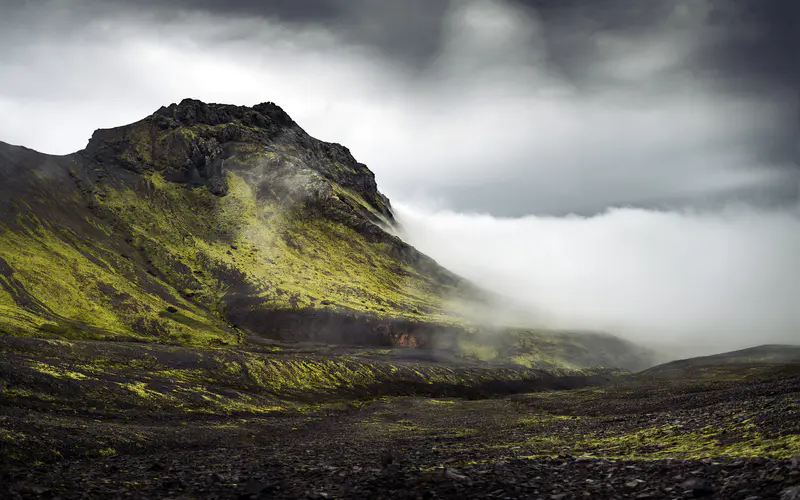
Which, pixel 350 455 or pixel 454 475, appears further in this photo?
pixel 350 455

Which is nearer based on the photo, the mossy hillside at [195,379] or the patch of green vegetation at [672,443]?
the patch of green vegetation at [672,443]

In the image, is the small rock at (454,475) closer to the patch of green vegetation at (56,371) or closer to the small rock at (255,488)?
the small rock at (255,488)

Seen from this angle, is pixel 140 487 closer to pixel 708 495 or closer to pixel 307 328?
pixel 708 495

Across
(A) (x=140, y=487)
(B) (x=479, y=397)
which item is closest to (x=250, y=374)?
(B) (x=479, y=397)

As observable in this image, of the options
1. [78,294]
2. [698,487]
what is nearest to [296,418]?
[698,487]

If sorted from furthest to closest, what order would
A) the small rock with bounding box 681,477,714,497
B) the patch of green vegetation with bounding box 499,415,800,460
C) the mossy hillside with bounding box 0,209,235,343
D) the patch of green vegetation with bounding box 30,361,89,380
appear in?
the mossy hillside with bounding box 0,209,235,343
the patch of green vegetation with bounding box 30,361,89,380
the patch of green vegetation with bounding box 499,415,800,460
the small rock with bounding box 681,477,714,497

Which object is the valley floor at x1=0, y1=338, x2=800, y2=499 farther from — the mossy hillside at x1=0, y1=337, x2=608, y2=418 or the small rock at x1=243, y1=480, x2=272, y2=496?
the mossy hillside at x1=0, y1=337, x2=608, y2=418

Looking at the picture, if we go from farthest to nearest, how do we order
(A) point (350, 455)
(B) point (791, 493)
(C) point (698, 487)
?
1. (A) point (350, 455)
2. (C) point (698, 487)
3. (B) point (791, 493)

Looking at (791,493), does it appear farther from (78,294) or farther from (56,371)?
(78,294)

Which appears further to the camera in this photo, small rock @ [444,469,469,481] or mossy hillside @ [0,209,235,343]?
mossy hillside @ [0,209,235,343]

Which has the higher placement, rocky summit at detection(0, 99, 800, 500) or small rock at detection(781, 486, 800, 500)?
small rock at detection(781, 486, 800, 500)

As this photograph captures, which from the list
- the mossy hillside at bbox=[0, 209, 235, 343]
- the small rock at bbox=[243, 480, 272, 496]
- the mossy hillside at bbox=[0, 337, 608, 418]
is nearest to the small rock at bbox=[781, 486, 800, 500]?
the small rock at bbox=[243, 480, 272, 496]

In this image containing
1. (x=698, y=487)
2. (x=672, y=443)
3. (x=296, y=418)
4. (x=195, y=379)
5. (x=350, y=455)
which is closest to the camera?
(x=698, y=487)

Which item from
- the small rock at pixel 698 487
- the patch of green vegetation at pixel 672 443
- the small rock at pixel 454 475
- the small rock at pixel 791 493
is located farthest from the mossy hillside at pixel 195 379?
the small rock at pixel 791 493
